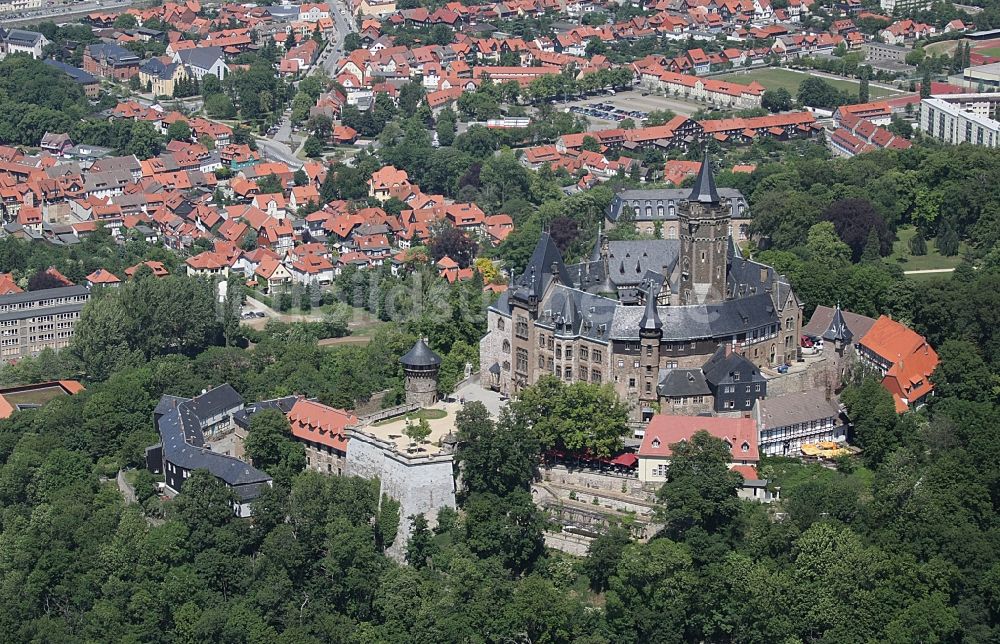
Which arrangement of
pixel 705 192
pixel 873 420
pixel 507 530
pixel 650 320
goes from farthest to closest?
pixel 705 192
pixel 650 320
pixel 873 420
pixel 507 530

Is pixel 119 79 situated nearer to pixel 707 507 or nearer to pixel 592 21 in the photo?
pixel 592 21

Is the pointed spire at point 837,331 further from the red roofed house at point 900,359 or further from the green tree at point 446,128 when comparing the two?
the green tree at point 446,128

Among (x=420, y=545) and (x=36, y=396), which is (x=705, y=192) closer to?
(x=420, y=545)

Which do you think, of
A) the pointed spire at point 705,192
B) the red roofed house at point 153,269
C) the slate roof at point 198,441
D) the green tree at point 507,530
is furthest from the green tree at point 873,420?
the red roofed house at point 153,269

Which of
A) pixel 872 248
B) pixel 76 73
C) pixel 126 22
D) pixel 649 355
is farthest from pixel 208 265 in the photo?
pixel 126 22

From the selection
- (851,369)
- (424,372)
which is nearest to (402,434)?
(424,372)
